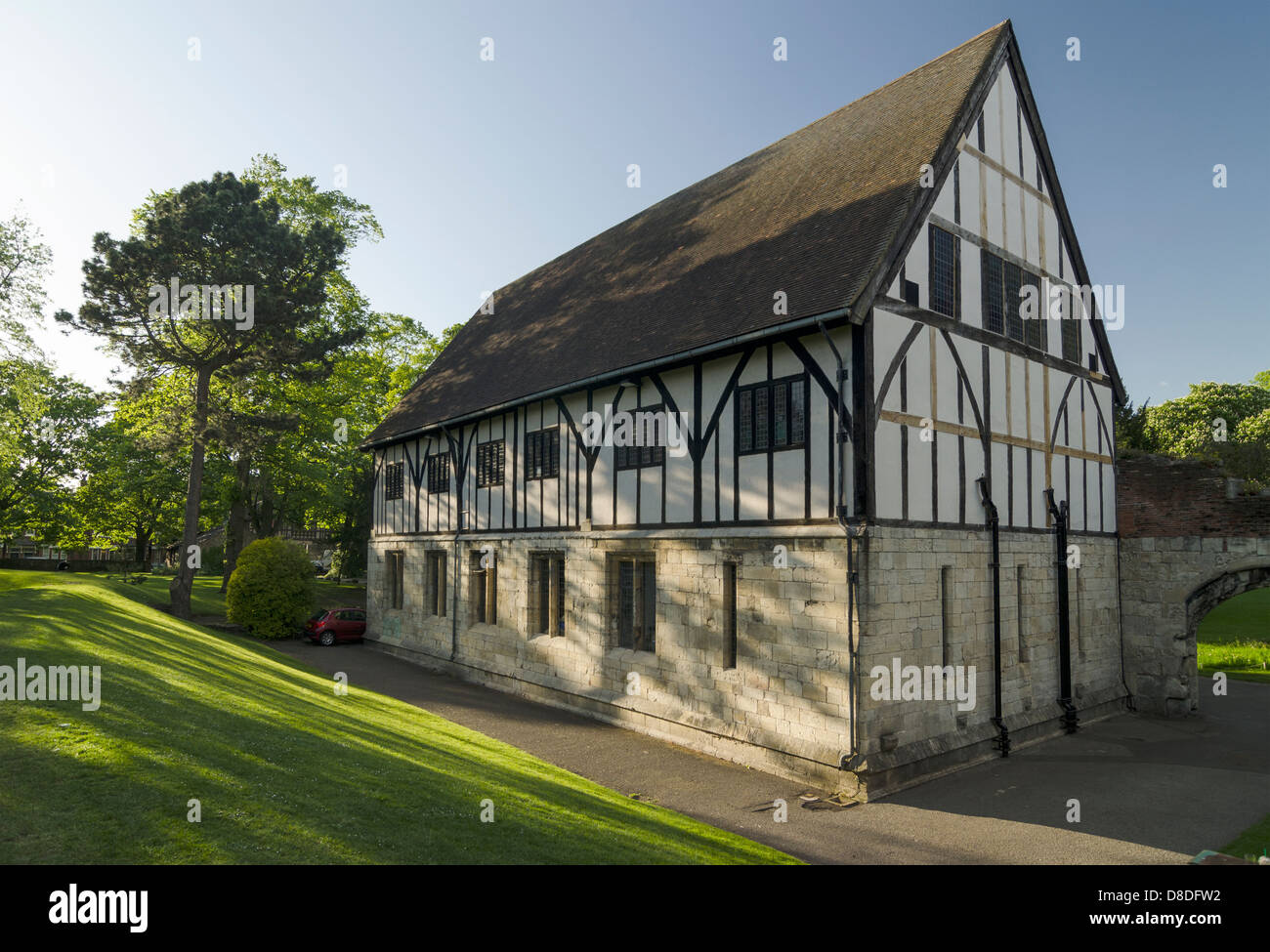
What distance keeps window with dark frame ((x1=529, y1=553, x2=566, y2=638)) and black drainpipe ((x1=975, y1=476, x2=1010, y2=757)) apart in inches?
369

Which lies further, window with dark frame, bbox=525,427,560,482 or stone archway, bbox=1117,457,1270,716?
window with dark frame, bbox=525,427,560,482

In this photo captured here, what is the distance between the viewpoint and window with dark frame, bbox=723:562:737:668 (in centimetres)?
1354

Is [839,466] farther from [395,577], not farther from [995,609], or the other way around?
[395,577]

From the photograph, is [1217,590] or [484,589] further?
[484,589]

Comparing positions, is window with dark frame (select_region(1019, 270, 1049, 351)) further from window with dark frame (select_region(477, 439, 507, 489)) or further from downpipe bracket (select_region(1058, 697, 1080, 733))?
window with dark frame (select_region(477, 439, 507, 489))

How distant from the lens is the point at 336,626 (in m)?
27.9

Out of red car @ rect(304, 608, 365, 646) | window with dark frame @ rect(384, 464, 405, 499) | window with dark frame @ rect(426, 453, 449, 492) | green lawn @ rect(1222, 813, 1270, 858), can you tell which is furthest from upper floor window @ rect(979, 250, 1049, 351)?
red car @ rect(304, 608, 365, 646)

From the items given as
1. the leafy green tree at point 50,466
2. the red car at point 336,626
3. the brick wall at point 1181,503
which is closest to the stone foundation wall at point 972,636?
the brick wall at point 1181,503

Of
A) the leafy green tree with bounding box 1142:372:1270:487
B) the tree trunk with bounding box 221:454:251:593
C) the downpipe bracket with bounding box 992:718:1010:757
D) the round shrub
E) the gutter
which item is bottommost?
the downpipe bracket with bounding box 992:718:1010:757

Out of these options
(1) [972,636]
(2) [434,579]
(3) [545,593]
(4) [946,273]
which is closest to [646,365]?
(4) [946,273]

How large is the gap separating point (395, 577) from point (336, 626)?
3369 mm

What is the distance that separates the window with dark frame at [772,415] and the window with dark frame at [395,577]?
16.8 m
